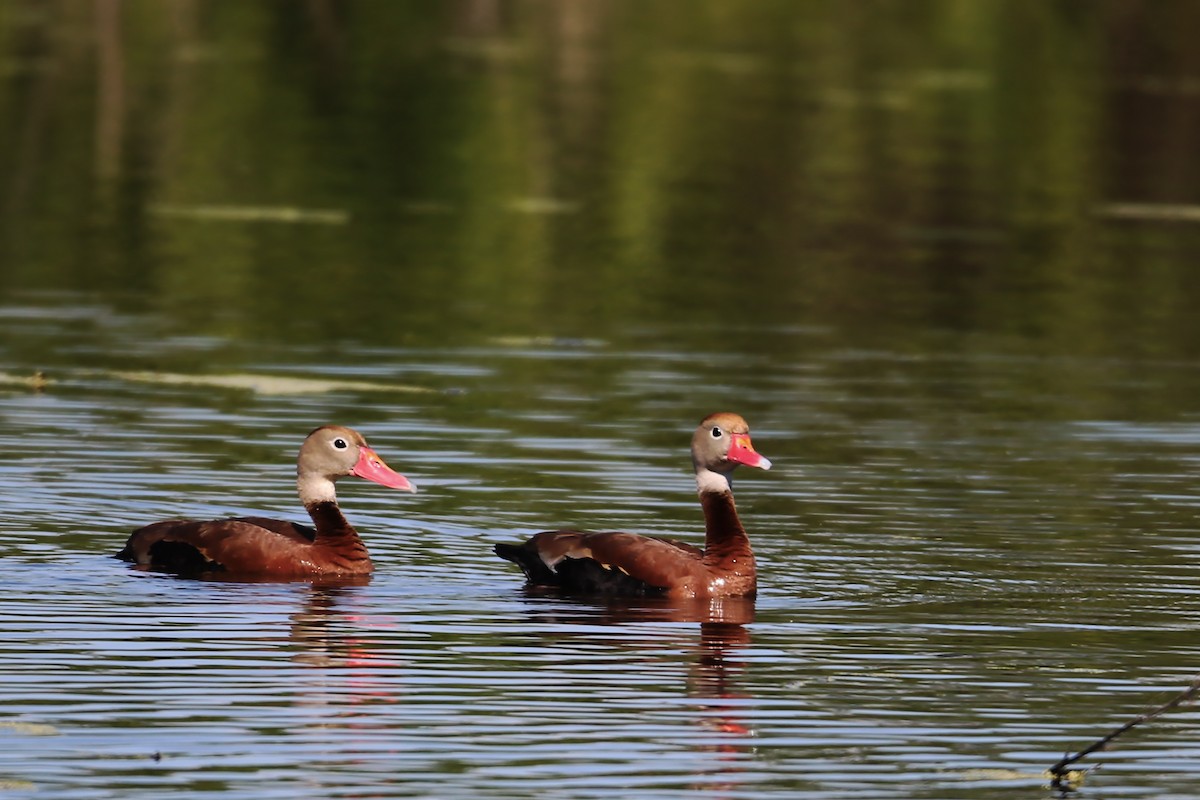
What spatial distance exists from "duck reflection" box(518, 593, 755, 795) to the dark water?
0.03 meters

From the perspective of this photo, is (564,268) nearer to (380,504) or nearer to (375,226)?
(375,226)

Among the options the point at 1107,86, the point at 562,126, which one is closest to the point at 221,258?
the point at 562,126

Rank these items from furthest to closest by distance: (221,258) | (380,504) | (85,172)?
(85,172) → (221,258) → (380,504)

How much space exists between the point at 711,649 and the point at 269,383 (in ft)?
28.9

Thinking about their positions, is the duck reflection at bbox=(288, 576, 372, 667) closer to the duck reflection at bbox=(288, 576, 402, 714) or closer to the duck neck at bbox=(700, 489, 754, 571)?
the duck reflection at bbox=(288, 576, 402, 714)

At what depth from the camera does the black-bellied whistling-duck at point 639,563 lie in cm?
1340

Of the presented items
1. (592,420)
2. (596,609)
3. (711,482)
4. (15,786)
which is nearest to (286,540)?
(596,609)

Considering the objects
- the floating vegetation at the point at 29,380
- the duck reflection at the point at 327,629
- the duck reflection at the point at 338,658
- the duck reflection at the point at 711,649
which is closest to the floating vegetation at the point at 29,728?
the duck reflection at the point at 338,658

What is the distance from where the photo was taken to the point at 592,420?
63.0 ft

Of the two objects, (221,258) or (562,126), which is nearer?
(221,258)

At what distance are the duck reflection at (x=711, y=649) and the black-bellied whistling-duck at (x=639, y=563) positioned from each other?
0.09m

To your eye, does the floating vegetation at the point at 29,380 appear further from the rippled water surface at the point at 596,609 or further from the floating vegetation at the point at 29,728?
the floating vegetation at the point at 29,728

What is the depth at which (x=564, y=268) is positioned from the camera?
29.0m

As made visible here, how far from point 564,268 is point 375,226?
3.79 m
